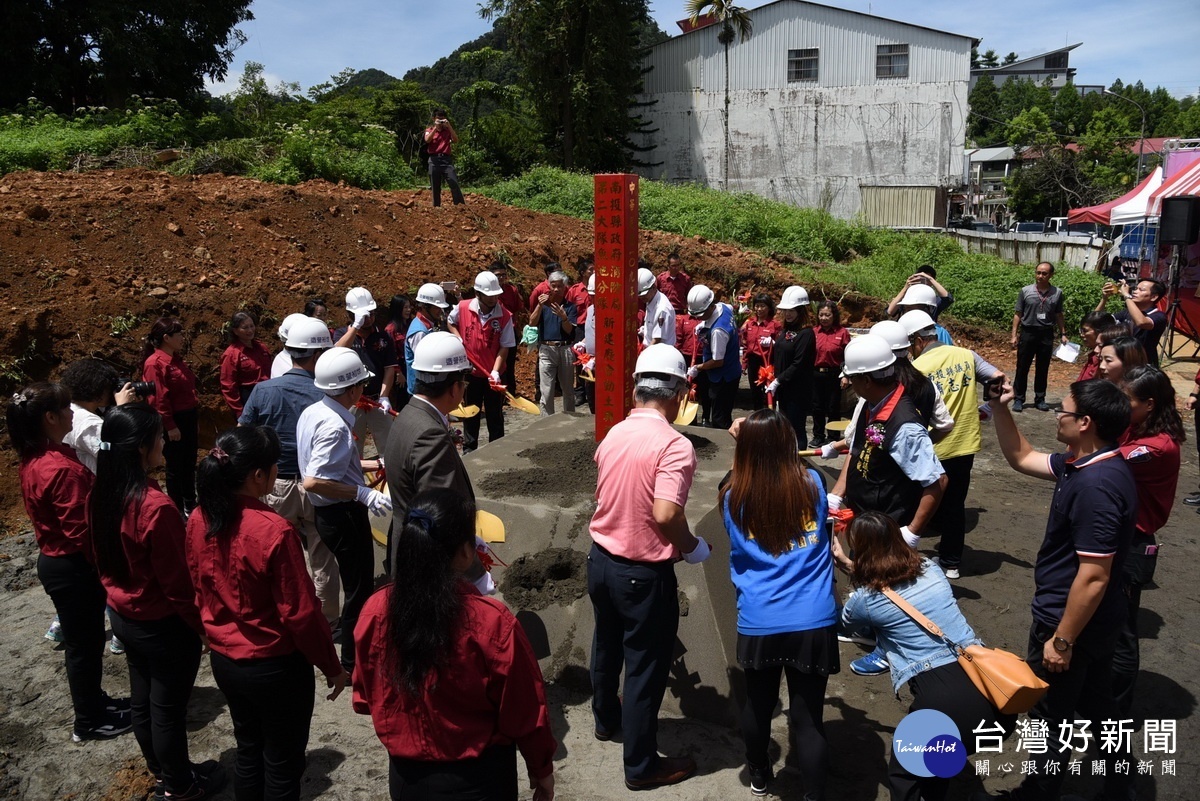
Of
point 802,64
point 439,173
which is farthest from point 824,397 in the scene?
point 802,64

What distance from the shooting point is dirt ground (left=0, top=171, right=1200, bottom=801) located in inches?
155

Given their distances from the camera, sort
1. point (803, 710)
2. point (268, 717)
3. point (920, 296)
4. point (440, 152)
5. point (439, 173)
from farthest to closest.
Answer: point (439, 173)
point (440, 152)
point (920, 296)
point (803, 710)
point (268, 717)

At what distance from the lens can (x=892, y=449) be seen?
4055mm

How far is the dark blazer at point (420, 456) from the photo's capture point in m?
3.53

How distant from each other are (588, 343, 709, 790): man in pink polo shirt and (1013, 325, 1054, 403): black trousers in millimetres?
8201

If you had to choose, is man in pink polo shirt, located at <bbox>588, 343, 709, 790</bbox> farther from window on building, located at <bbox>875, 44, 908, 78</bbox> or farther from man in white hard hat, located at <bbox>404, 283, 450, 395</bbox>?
window on building, located at <bbox>875, 44, 908, 78</bbox>

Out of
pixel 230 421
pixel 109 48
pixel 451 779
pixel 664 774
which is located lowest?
pixel 664 774

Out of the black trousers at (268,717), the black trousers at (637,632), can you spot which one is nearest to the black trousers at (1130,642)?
the black trousers at (637,632)

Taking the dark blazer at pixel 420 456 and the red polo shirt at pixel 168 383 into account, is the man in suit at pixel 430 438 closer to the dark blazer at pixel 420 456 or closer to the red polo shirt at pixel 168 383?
the dark blazer at pixel 420 456

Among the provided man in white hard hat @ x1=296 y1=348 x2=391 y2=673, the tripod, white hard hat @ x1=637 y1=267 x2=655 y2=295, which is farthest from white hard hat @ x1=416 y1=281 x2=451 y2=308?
the tripod

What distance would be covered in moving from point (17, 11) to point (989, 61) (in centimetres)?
10463

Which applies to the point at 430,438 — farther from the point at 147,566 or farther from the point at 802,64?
the point at 802,64

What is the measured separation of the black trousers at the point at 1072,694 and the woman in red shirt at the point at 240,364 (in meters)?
6.00

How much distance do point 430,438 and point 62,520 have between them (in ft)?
6.22
